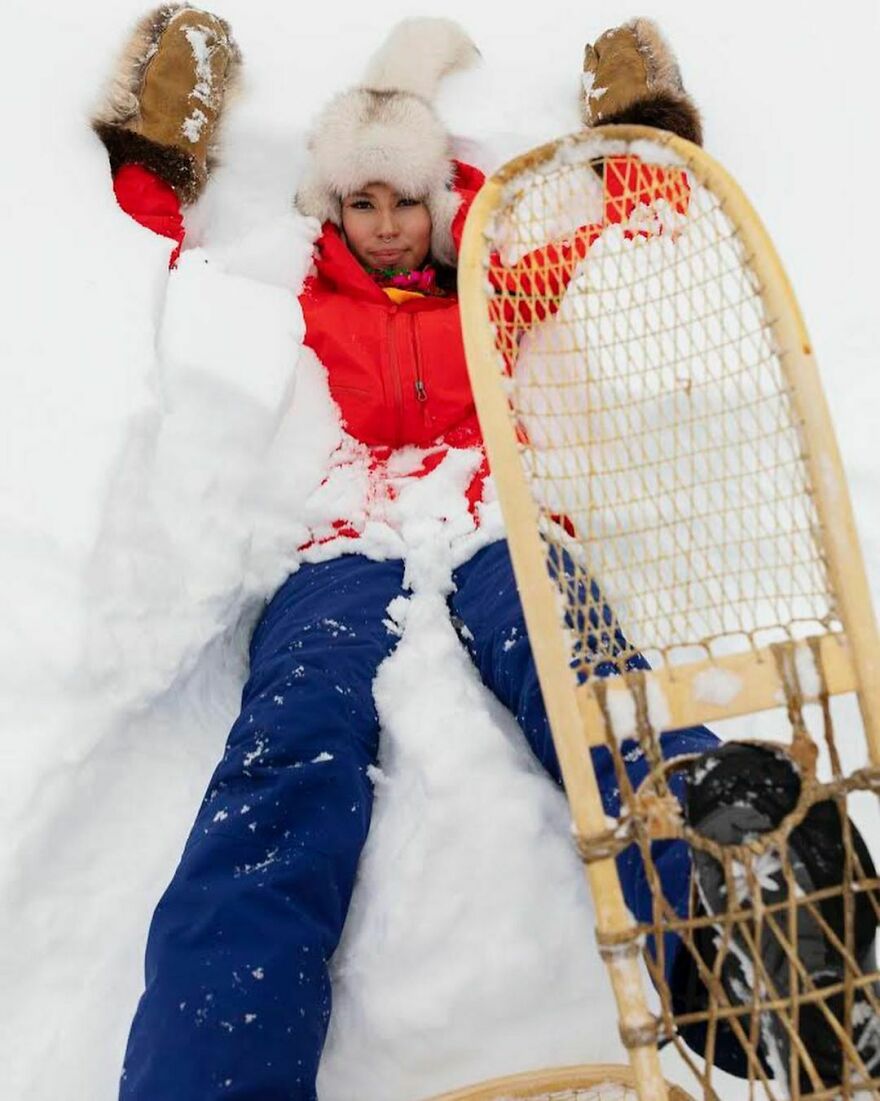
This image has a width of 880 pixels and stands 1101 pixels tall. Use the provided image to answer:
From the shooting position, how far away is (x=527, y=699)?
1618 millimetres

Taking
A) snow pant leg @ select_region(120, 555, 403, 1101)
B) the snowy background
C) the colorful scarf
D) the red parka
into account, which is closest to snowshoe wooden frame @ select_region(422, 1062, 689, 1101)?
the snowy background

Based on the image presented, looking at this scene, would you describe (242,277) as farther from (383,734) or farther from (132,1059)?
(132,1059)

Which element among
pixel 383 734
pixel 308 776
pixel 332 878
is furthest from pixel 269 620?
pixel 332 878

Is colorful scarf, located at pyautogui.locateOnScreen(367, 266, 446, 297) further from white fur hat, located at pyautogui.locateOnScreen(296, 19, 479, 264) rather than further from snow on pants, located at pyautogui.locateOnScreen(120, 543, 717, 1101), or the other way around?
snow on pants, located at pyautogui.locateOnScreen(120, 543, 717, 1101)

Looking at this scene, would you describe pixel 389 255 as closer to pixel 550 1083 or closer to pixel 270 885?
pixel 270 885

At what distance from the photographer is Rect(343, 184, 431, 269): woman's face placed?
8.25 feet

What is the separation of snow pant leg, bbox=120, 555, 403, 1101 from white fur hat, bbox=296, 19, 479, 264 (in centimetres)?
128

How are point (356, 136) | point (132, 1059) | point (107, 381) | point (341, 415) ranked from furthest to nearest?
point (356, 136) → point (341, 415) → point (107, 381) → point (132, 1059)

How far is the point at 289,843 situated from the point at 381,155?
1841 millimetres

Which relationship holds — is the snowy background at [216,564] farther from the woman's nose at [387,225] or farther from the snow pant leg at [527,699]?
the woman's nose at [387,225]

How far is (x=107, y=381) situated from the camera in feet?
6.14

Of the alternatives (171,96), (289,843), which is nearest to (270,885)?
(289,843)

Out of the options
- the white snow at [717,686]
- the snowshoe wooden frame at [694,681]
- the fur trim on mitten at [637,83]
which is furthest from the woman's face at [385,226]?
the white snow at [717,686]

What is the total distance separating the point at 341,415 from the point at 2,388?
77cm
